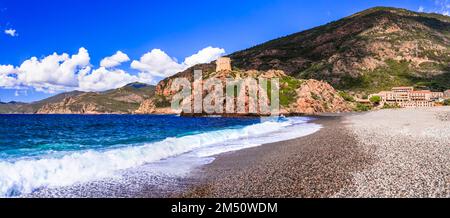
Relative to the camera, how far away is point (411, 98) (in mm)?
171375

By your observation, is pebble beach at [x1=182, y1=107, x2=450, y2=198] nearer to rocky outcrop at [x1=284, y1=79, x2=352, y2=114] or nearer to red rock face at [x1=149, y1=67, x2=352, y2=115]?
red rock face at [x1=149, y1=67, x2=352, y2=115]

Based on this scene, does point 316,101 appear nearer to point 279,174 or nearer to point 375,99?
point 375,99

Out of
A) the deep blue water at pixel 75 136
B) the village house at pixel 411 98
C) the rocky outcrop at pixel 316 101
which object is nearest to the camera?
the deep blue water at pixel 75 136

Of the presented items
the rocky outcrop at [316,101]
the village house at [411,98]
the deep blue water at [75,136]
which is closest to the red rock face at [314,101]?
the rocky outcrop at [316,101]

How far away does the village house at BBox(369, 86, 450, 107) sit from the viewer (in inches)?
6506

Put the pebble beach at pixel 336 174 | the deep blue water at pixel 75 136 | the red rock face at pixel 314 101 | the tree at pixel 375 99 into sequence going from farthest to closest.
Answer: the tree at pixel 375 99 < the red rock face at pixel 314 101 < the deep blue water at pixel 75 136 < the pebble beach at pixel 336 174

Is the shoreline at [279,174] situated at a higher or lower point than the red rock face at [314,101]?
lower

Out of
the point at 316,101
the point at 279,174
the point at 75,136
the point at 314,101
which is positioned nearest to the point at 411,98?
the point at 316,101

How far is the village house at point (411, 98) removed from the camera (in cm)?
16525

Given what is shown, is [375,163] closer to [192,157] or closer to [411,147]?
[411,147]

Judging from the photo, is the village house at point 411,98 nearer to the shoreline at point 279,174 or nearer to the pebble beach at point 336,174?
the pebble beach at point 336,174

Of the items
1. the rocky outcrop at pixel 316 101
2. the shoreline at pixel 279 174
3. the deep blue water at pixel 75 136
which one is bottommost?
the deep blue water at pixel 75 136

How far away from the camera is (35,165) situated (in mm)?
16000

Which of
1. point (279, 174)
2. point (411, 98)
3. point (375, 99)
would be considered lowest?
point (279, 174)
